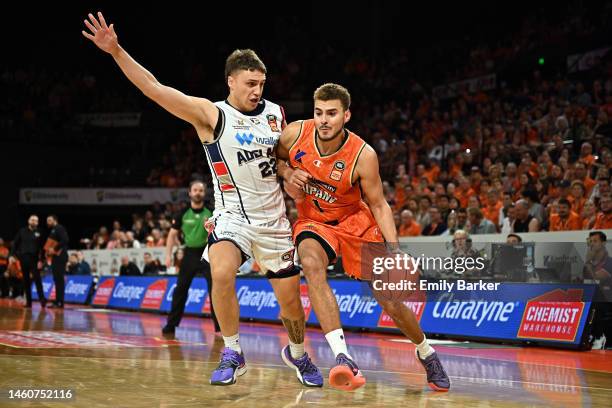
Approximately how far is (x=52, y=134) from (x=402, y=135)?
1491 cm

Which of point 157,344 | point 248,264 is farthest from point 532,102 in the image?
point 157,344

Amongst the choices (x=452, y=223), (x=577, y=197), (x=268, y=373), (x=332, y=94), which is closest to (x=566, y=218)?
(x=577, y=197)

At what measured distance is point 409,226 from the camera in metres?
13.1

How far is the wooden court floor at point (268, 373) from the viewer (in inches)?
195

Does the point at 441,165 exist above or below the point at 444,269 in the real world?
above

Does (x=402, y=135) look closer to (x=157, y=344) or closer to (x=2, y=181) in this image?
(x=157, y=344)

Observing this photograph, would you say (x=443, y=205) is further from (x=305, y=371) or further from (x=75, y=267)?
(x=75, y=267)

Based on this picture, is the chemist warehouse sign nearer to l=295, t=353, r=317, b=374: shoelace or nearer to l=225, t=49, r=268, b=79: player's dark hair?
l=295, t=353, r=317, b=374: shoelace

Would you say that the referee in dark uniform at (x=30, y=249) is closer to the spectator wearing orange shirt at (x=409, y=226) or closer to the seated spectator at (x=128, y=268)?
the seated spectator at (x=128, y=268)

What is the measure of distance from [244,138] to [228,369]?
5.23 feet

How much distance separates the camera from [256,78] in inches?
213
